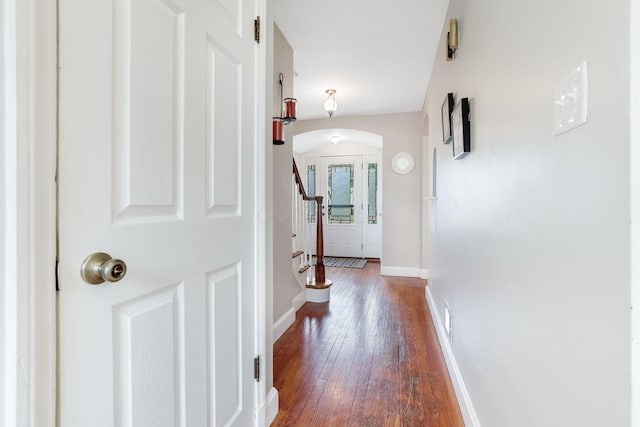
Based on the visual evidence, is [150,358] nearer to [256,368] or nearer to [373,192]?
[256,368]

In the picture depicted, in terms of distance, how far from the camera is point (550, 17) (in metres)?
0.76

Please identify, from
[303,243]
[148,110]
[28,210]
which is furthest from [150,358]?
[303,243]

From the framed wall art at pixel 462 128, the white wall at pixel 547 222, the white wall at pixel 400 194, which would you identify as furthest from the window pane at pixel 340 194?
the white wall at pixel 547 222

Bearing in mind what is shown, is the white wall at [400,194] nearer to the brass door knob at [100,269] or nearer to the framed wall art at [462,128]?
the framed wall art at [462,128]

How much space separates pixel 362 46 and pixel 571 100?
252 centimetres

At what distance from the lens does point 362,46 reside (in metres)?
2.83

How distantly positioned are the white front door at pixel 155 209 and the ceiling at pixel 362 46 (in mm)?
1332

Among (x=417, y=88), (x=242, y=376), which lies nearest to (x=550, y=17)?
(x=242, y=376)

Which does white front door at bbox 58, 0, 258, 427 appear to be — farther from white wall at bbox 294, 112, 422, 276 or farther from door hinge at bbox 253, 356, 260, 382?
white wall at bbox 294, 112, 422, 276

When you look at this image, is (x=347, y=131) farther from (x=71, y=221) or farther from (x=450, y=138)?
(x=71, y=221)

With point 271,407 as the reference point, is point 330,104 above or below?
above

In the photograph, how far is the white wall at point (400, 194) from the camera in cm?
477
